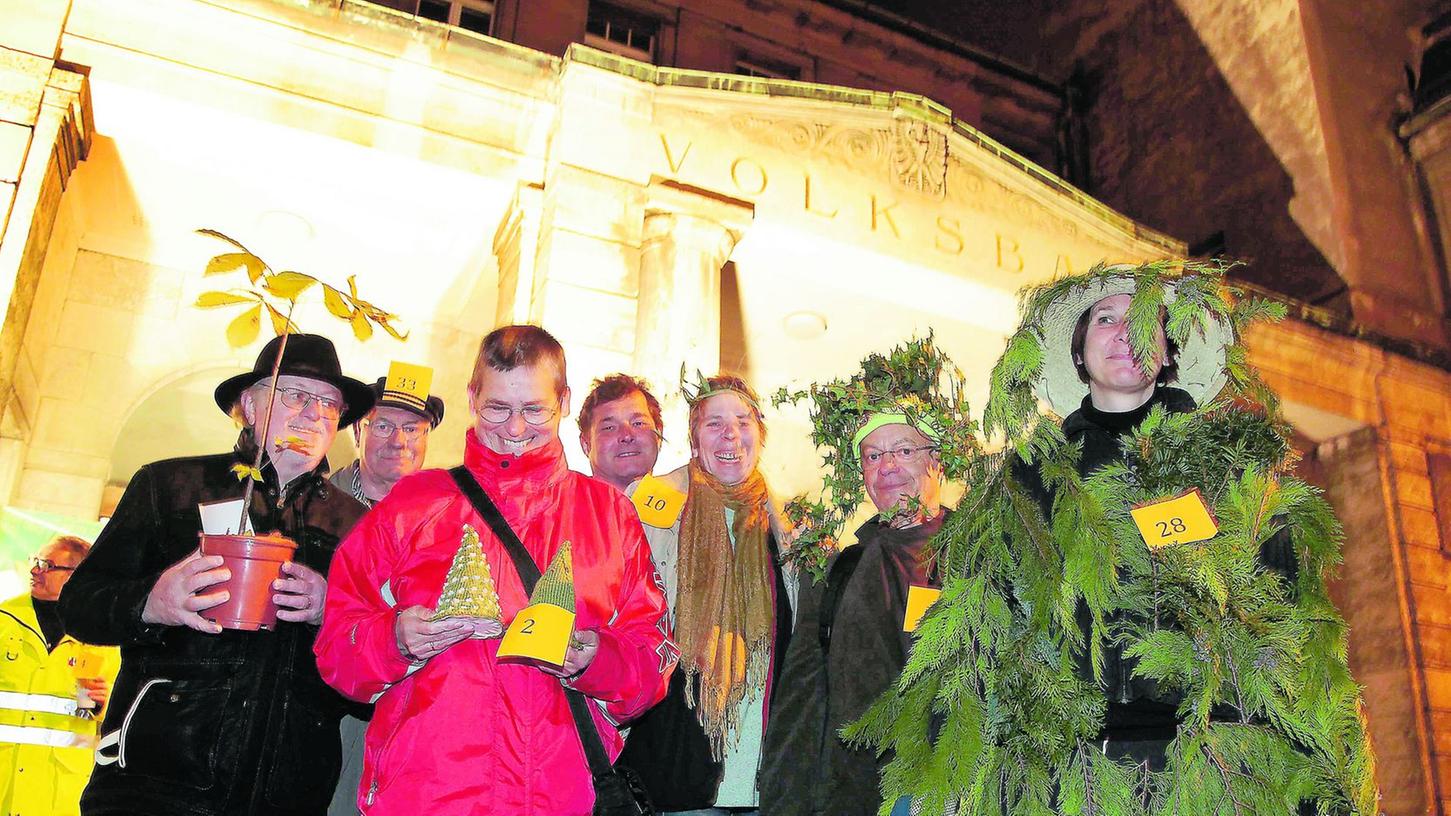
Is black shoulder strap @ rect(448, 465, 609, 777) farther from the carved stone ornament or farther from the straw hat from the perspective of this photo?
the carved stone ornament

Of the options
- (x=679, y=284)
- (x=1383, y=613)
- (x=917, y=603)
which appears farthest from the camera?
(x=1383, y=613)

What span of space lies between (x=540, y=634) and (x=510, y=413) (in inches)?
32.4

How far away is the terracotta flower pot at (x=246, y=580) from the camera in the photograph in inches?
103

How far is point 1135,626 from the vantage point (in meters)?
2.43

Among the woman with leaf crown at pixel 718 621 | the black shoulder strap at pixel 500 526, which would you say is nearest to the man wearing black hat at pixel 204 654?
the black shoulder strap at pixel 500 526

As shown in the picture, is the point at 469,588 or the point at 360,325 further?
the point at 360,325

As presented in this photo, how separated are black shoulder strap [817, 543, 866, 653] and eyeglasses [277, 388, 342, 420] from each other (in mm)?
1670

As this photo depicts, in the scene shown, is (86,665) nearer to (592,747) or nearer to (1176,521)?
(592,747)

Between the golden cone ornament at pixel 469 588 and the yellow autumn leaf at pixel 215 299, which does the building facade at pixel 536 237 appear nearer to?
the yellow autumn leaf at pixel 215 299

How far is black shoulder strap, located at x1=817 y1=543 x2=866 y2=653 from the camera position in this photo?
10.8 ft

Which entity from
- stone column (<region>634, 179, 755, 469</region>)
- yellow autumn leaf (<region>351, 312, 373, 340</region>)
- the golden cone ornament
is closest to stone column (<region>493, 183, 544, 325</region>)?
stone column (<region>634, 179, 755, 469</region>)

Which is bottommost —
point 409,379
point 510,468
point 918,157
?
point 510,468

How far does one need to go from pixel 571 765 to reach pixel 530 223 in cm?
532

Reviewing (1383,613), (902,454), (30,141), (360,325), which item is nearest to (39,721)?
(360,325)
